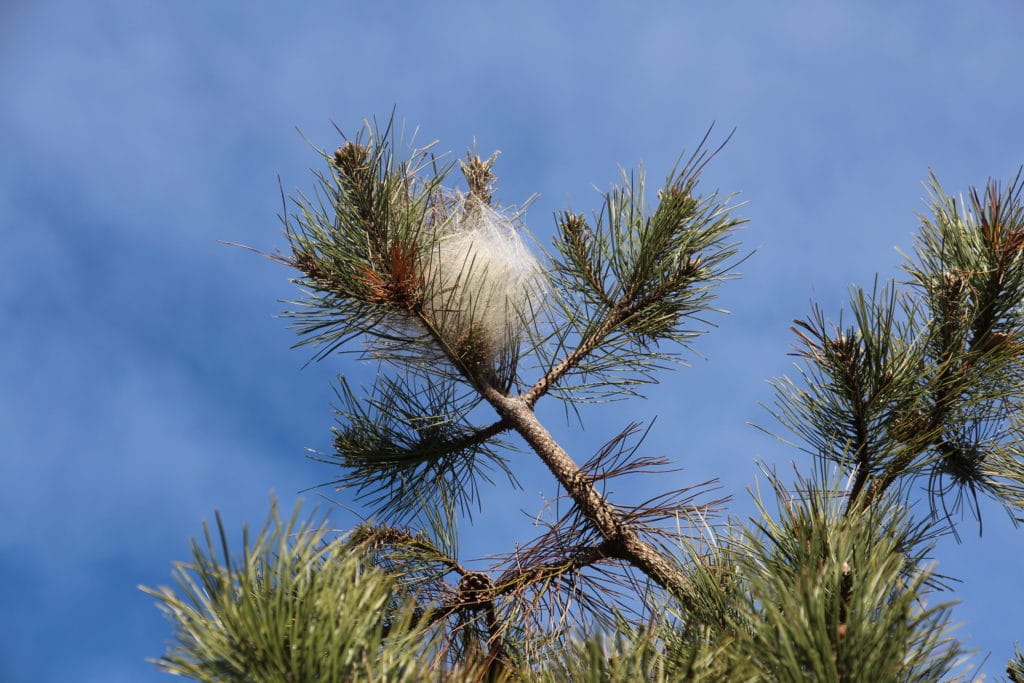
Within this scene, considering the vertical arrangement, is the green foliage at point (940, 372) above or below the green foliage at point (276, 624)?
above

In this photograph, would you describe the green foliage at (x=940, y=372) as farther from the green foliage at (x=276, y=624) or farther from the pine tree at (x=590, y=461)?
the green foliage at (x=276, y=624)

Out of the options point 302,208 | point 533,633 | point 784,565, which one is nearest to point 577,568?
point 533,633

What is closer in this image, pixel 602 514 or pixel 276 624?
pixel 276 624

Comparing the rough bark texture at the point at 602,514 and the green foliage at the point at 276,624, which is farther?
the rough bark texture at the point at 602,514

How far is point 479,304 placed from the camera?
150 cm

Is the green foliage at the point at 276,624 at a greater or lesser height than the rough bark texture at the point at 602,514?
lesser

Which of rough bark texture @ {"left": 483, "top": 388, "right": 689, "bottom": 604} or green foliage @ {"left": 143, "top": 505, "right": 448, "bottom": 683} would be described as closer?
green foliage @ {"left": 143, "top": 505, "right": 448, "bottom": 683}

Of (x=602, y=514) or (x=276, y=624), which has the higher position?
(x=602, y=514)

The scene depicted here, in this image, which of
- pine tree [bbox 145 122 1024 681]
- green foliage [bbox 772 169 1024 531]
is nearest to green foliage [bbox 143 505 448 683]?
pine tree [bbox 145 122 1024 681]

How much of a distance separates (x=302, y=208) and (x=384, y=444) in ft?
1.54

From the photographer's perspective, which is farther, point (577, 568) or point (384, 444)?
point (384, 444)

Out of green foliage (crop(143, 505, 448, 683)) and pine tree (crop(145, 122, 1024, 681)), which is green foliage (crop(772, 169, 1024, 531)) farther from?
green foliage (crop(143, 505, 448, 683))

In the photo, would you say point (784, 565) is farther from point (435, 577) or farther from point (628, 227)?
point (628, 227)

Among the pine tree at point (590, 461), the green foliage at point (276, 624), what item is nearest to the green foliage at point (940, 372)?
the pine tree at point (590, 461)
